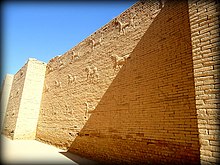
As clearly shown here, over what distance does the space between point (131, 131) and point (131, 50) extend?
2408 mm

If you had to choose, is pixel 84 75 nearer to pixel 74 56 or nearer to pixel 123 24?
pixel 74 56

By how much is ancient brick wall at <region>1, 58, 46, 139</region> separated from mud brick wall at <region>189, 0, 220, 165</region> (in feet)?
35.0

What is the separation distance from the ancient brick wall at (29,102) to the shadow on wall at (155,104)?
664 cm

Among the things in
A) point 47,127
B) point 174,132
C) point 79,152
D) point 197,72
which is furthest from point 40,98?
point 197,72

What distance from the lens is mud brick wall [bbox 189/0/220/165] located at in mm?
2252

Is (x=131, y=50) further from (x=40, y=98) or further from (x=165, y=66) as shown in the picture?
(x=40, y=98)

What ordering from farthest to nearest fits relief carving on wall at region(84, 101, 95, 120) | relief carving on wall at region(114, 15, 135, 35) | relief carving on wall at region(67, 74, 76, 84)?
relief carving on wall at region(67, 74, 76, 84) < relief carving on wall at region(84, 101, 95, 120) < relief carving on wall at region(114, 15, 135, 35)

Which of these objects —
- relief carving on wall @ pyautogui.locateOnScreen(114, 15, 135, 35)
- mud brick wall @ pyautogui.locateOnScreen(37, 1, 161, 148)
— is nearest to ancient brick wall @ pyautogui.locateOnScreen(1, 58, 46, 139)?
mud brick wall @ pyautogui.locateOnScreen(37, 1, 161, 148)

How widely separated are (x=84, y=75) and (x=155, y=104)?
4.09 metres

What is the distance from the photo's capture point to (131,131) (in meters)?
4.66

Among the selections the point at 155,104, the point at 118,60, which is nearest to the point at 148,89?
the point at 155,104

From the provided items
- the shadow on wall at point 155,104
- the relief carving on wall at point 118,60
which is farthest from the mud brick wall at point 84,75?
the shadow on wall at point 155,104

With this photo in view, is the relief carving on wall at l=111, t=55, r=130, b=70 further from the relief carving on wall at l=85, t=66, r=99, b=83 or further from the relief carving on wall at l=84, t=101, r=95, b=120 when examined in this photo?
the relief carving on wall at l=84, t=101, r=95, b=120

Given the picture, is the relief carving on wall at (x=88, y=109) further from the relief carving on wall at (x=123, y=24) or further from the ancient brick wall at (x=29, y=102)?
the ancient brick wall at (x=29, y=102)
